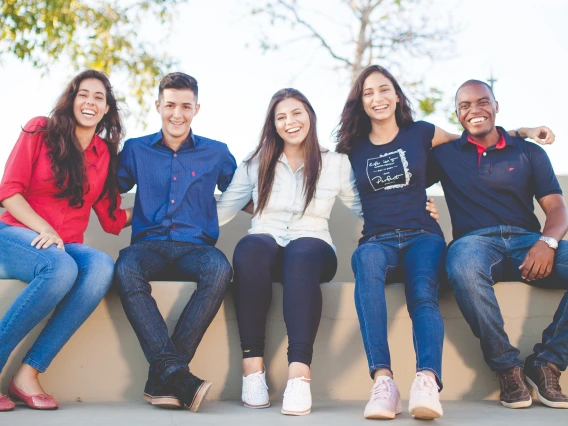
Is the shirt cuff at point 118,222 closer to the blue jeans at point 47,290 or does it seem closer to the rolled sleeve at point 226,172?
the blue jeans at point 47,290

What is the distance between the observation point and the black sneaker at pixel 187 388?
2.55 metres

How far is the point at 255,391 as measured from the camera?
2791 millimetres

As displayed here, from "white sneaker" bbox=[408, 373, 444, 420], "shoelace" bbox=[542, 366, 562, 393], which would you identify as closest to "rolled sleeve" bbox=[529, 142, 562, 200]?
"shoelace" bbox=[542, 366, 562, 393]

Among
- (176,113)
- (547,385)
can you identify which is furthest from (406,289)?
(176,113)

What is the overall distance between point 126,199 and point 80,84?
41.1 inches

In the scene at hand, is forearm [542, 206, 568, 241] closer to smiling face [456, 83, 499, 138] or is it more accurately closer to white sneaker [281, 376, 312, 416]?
smiling face [456, 83, 499, 138]

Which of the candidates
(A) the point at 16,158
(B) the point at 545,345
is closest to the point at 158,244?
(A) the point at 16,158

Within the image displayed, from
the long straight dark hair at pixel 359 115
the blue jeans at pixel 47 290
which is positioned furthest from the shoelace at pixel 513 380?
the blue jeans at pixel 47 290

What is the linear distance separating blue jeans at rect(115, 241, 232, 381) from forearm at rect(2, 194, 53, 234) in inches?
14.5

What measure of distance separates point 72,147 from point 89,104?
230mm

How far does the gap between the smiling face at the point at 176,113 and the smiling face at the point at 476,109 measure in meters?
1.36

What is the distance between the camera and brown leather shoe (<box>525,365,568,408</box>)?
2780 millimetres

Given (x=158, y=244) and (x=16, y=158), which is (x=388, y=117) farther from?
(x=16, y=158)

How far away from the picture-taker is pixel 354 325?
3123 millimetres
